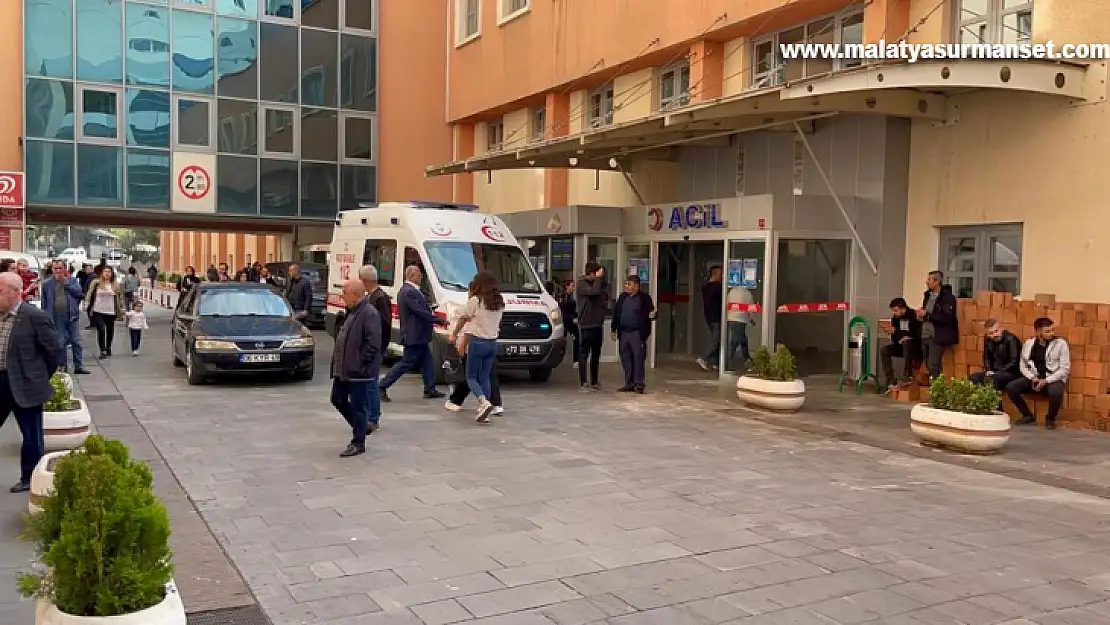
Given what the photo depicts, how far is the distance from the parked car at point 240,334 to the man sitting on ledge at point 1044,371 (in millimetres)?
9093

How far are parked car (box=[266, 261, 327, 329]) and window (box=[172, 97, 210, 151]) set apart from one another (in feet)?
11.8

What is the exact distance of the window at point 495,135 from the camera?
25.2 m

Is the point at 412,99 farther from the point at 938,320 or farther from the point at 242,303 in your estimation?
the point at 938,320

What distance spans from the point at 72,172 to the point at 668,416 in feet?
59.9

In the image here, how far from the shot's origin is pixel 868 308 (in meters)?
13.8

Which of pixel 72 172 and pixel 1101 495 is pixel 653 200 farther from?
pixel 72 172

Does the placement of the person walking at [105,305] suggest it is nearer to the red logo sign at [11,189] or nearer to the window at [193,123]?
the red logo sign at [11,189]

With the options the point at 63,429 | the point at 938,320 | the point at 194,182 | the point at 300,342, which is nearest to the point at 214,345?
the point at 300,342

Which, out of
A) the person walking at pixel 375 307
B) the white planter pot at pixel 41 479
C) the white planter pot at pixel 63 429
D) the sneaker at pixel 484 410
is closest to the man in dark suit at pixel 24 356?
the white planter pot at pixel 41 479

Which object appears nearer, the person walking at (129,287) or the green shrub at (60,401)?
the green shrub at (60,401)

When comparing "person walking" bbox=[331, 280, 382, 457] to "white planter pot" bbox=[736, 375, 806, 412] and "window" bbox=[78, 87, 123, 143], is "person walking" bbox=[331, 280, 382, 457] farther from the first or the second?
"window" bbox=[78, 87, 123, 143]

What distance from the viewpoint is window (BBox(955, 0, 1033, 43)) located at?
11.7 m

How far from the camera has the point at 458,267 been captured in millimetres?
13555

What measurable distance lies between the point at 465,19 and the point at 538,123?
189 inches
